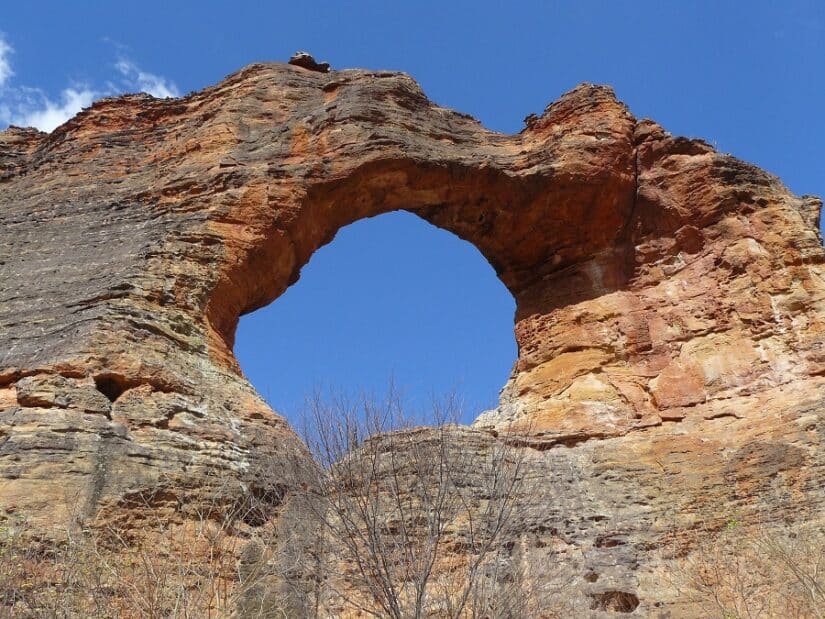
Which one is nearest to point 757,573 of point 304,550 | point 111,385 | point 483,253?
point 304,550

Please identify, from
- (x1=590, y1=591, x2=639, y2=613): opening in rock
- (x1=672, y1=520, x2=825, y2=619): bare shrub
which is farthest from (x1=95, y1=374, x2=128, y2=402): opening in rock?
(x1=672, y1=520, x2=825, y2=619): bare shrub

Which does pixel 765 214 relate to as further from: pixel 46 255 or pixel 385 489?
pixel 46 255

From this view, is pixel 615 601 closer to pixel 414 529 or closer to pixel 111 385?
pixel 414 529

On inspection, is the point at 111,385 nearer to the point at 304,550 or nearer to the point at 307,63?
the point at 304,550

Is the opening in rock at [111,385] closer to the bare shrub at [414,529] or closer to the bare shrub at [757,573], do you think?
the bare shrub at [414,529]

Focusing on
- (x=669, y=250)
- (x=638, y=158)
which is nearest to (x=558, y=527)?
(x=669, y=250)

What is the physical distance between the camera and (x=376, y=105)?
52.4 feet

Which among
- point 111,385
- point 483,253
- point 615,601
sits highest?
point 483,253

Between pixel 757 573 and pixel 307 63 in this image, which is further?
pixel 307 63

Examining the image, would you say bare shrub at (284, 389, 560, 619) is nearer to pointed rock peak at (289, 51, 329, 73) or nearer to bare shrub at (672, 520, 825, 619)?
bare shrub at (672, 520, 825, 619)

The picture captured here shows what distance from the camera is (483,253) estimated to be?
17.1 meters

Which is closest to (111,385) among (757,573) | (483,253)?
(757,573)

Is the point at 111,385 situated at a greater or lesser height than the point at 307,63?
lesser

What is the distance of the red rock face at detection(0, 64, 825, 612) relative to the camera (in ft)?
33.7
